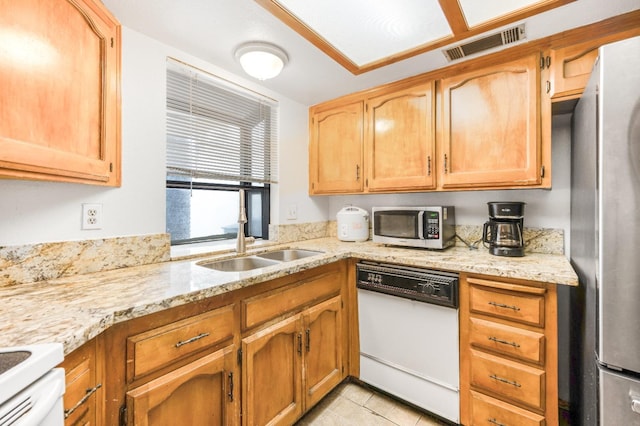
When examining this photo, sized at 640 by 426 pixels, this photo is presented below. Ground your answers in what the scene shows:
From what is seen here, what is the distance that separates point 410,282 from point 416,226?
1.40 ft

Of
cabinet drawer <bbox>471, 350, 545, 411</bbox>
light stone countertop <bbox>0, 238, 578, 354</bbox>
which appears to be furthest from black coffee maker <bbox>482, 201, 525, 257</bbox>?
cabinet drawer <bbox>471, 350, 545, 411</bbox>

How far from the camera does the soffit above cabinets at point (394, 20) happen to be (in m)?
1.29

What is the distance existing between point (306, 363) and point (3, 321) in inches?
48.7

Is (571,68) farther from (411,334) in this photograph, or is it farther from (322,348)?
(322,348)

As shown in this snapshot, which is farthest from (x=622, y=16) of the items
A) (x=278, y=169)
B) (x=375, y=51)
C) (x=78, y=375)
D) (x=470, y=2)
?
(x=78, y=375)

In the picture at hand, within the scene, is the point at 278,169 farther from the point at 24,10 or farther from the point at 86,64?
the point at 24,10

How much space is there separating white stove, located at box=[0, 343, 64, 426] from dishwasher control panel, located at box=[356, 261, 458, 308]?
1460 mm

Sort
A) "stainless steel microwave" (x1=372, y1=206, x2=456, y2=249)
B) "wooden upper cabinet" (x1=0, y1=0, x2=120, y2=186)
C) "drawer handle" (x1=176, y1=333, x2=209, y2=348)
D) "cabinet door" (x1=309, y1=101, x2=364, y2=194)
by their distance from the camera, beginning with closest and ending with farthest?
"wooden upper cabinet" (x1=0, y1=0, x2=120, y2=186), "drawer handle" (x1=176, y1=333, x2=209, y2=348), "stainless steel microwave" (x1=372, y1=206, x2=456, y2=249), "cabinet door" (x1=309, y1=101, x2=364, y2=194)

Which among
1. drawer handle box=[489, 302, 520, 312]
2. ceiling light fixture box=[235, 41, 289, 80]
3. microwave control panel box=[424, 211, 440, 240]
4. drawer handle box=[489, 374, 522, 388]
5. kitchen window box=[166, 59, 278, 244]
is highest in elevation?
ceiling light fixture box=[235, 41, 289, 80]

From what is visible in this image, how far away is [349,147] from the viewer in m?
2.35

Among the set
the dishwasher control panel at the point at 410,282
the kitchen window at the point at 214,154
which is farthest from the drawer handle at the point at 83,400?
the dishwasher control panel at the point at 410,282

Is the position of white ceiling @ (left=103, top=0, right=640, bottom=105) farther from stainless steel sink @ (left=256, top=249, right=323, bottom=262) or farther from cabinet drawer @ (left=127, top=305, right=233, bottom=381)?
cabinet drawer @ (left=127, top=305, right=233, bottom=381)

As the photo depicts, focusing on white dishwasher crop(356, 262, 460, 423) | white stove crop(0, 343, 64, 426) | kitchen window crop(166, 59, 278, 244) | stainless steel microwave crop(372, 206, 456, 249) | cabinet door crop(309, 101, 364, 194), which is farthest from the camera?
cabinet door crop(309, 101, 364, 194)

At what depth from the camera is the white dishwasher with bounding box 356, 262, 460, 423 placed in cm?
154
